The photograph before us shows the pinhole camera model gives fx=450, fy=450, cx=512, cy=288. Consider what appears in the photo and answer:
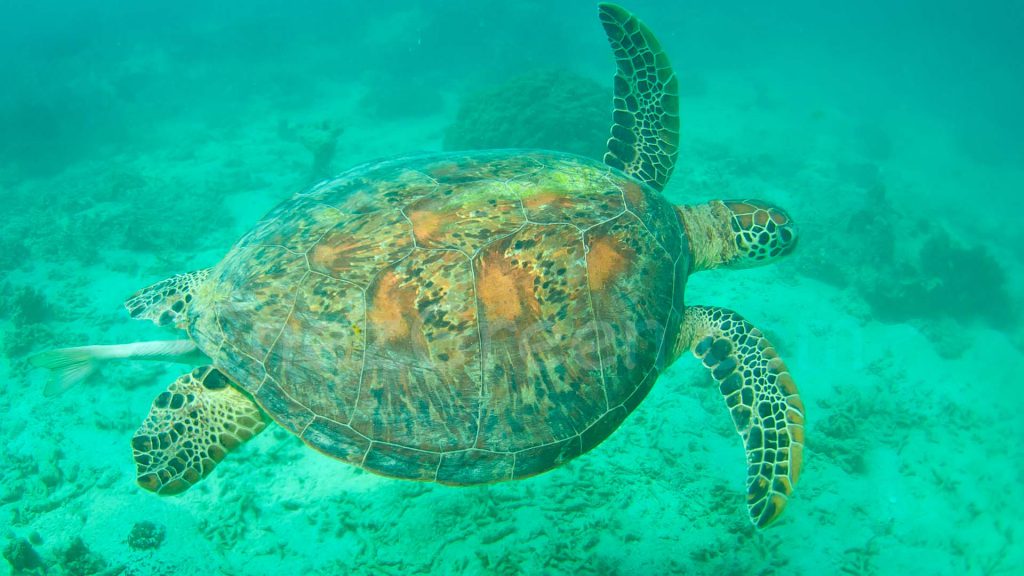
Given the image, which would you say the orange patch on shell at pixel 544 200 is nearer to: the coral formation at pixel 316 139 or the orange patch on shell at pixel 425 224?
the orange patch on shell at pixel 425 224

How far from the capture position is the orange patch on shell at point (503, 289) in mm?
2625

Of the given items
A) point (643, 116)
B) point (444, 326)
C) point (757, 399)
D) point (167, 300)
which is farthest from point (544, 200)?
point (167, 300)

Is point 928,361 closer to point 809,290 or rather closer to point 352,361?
point 809,290

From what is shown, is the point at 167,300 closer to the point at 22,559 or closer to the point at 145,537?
the point at 145,537

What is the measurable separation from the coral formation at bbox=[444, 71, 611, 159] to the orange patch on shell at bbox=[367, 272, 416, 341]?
7.10 metres

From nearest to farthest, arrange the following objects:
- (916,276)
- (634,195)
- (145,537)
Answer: (634,195) → (145,537) → (916,276)

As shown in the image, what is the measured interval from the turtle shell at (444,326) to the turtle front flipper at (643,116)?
1.88 m

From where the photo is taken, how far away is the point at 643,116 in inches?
183

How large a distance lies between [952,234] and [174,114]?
26376 millimetres

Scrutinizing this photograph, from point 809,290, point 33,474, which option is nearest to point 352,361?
point 33,474

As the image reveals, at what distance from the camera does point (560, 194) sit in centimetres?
298

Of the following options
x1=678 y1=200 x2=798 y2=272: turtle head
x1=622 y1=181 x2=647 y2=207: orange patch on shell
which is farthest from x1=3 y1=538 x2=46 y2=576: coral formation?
x1=678 y1=200 x2=798 y2=272: turtle head

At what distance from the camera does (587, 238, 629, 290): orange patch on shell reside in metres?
2.84

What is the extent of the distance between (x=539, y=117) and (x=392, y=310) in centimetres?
796
